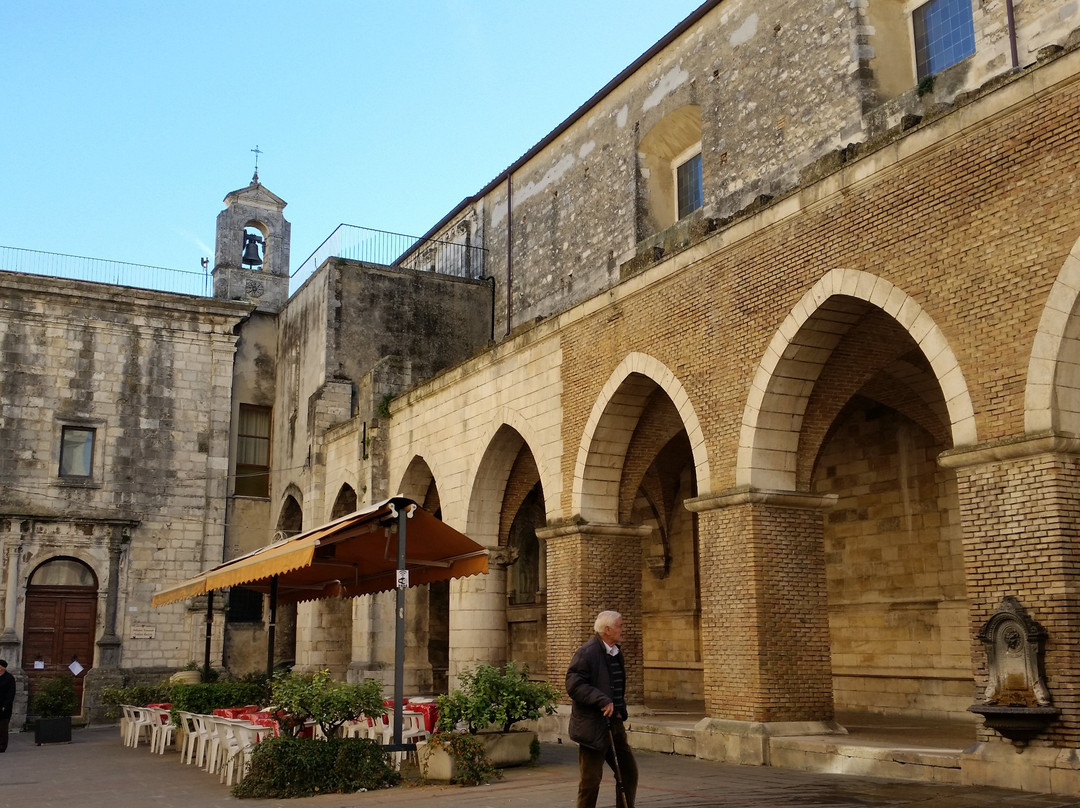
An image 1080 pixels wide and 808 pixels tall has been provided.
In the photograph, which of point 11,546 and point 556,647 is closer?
point 556,647

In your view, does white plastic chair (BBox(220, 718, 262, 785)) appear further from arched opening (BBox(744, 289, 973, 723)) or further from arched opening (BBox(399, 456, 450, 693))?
arched opening (BBox(399, 456, 450, 693))

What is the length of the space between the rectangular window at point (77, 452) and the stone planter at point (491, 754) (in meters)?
16.4

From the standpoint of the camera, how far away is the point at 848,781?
904 centimetres

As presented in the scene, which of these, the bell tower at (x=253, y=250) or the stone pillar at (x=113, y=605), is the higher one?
the bell tower at (x=253, y=250)

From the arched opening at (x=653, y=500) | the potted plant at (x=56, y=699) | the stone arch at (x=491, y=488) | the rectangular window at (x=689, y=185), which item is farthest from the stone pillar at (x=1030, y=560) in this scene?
the potted plant at (x=56, y=699)

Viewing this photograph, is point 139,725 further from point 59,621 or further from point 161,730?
point 59,621

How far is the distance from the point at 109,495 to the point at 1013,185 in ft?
66.5

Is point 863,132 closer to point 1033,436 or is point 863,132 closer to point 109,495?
point 1033,436

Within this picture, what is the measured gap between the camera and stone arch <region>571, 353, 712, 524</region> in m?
13.6

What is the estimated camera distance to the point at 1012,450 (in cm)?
847

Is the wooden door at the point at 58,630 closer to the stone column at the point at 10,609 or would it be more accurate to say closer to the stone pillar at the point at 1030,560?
the stone column at the point at 10,609

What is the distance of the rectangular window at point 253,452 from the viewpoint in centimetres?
2597

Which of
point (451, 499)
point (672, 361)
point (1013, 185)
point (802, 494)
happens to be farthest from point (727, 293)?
point (451, 499)

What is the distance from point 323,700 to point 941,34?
11.4 m
